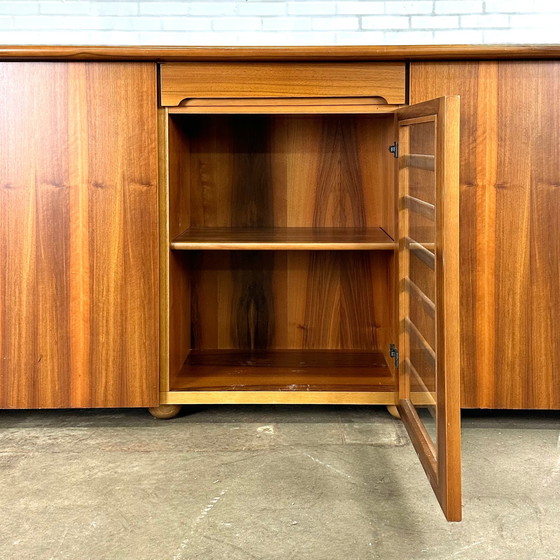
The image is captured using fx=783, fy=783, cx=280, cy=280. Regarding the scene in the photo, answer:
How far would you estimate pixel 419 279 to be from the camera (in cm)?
165

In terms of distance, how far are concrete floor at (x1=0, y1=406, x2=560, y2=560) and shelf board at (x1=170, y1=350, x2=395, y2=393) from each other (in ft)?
0.29

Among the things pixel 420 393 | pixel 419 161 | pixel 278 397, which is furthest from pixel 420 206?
pixel 278 397

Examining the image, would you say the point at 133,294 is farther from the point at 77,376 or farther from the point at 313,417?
the point at 313,417

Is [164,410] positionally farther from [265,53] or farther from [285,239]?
[265,53]

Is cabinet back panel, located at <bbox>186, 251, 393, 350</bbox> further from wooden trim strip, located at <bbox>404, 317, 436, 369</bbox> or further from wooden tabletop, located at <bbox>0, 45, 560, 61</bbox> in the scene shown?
wooden tabletop, located at <bbox>0, 45, 560, 61</bbox>

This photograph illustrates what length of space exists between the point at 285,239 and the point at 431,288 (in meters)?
0.55

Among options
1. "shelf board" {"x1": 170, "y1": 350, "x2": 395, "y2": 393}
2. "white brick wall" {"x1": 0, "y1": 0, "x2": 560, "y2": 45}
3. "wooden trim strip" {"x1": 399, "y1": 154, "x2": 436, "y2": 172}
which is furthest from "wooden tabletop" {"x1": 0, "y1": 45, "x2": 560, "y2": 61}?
"white brick wall" {"x1": 0, "y1": 0, "x2": 560, "y2": 45}

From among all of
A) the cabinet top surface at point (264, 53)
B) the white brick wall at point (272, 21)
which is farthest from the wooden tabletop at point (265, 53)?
the white brick wall at point (272, 21)

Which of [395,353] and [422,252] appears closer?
[422,252]

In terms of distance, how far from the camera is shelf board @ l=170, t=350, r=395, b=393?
1.93 metres

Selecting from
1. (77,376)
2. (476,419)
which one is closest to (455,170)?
(476,419)

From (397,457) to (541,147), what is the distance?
0.77m

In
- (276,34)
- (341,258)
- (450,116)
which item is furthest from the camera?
(276,34)

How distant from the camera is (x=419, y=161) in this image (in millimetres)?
1594
